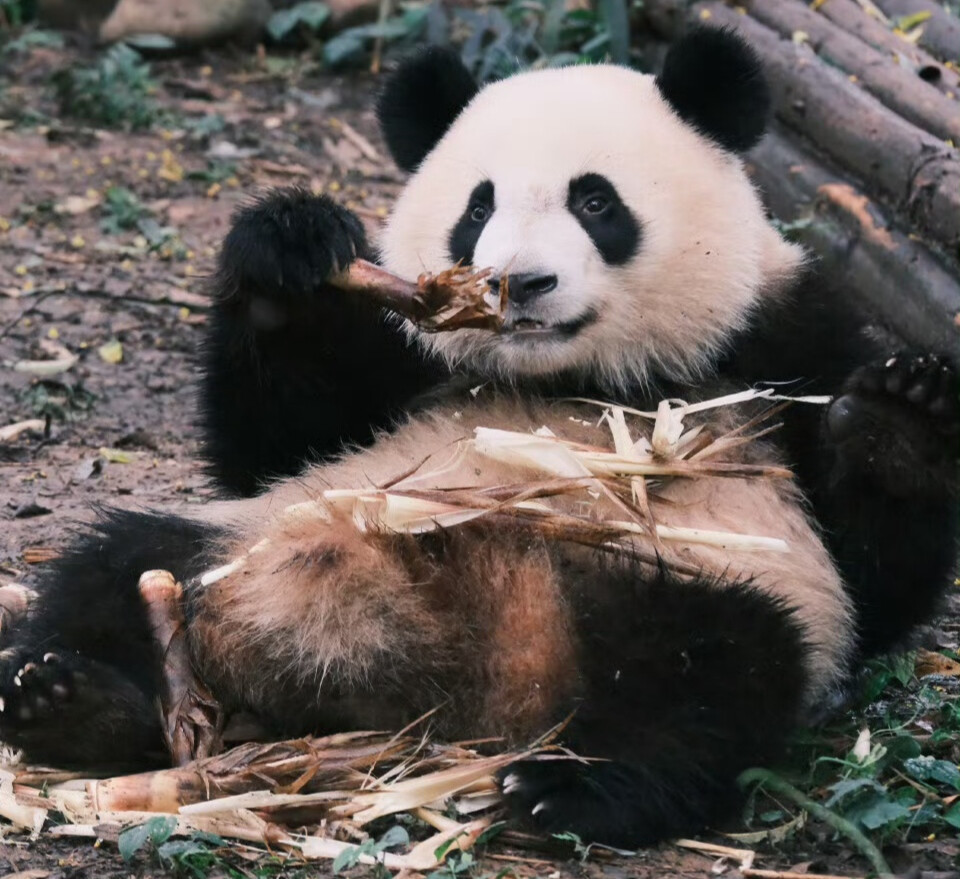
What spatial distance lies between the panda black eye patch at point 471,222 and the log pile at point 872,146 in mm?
1509

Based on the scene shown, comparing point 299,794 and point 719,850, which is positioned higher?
point 719,850

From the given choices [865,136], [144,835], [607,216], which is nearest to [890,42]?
[865,136]

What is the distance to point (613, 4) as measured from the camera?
7.98m

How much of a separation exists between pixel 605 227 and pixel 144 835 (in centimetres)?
184

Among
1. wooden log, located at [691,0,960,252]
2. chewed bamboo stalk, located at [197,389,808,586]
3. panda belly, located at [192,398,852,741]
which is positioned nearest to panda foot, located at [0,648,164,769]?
panda belly, located at [192,398,852,741]

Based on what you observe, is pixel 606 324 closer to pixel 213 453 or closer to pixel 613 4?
pixel 213 453

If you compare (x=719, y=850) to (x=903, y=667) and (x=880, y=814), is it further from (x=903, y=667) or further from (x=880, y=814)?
(x=903, y=667)

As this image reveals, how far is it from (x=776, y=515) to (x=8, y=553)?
91.4 inches

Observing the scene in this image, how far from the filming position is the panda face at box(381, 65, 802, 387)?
3775 millimetres

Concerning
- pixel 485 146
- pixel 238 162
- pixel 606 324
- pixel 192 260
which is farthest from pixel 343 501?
pixel 238 162

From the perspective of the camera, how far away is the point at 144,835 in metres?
3.01

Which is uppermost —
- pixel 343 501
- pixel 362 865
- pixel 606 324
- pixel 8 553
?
pixel 606 324

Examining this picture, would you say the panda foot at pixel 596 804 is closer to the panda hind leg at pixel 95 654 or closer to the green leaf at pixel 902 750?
the green leaf at pixel 902 750

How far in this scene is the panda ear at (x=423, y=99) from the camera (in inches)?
Answer: 167
